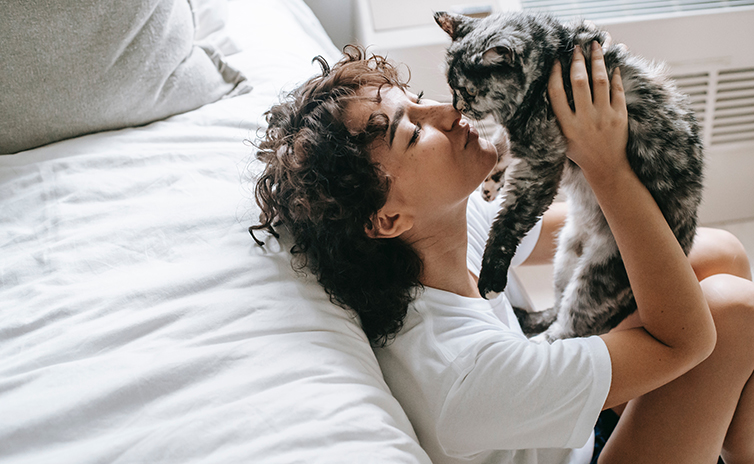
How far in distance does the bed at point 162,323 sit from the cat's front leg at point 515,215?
39 centimetres

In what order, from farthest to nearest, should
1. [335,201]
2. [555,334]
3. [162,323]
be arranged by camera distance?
[555,334]
[335,201]
[162,323]

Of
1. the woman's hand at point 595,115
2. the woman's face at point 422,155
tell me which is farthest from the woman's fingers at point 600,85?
the woman's face at point 422,155

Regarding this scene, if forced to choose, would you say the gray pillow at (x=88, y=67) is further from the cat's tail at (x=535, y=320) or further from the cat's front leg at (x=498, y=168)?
the cat's tail at (x=535, y=320)

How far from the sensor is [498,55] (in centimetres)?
92

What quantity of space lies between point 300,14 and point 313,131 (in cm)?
90

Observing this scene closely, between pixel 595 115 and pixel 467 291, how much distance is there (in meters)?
0.44

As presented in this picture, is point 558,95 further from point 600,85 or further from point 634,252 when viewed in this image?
point 634,252

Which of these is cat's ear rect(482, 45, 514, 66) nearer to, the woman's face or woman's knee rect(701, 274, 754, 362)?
the woman's face

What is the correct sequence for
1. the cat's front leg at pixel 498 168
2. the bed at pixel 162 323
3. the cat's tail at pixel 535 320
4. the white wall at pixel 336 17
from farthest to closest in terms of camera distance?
the white wall at pixel 336 17, the cat's tail at pixel 535 320, the cat's front leg at pixel 498 168, the bed at pixel 162 323

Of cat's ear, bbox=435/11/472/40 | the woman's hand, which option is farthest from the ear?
cat's ear, bbox=435/11/472/40

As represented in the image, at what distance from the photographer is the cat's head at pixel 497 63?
0.94 metres

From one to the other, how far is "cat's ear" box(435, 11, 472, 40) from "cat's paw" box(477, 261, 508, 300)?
0.55m

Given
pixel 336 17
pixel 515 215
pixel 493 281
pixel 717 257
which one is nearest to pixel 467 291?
pixel 493 281

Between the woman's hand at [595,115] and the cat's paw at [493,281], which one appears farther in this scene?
the cat's paw at [493,281]
